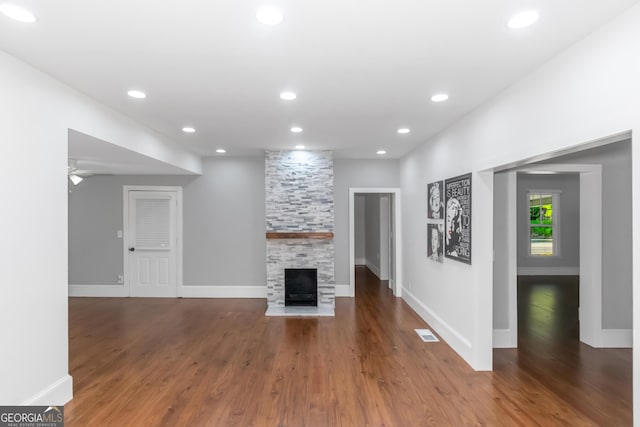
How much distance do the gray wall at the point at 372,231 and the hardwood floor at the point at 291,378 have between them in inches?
148

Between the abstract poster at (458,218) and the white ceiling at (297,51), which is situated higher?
the white ceiling at (297,51)

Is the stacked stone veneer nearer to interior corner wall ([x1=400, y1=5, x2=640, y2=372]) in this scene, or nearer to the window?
interior corner wall ([x1=400, y1=5, x2=640, y2=372])

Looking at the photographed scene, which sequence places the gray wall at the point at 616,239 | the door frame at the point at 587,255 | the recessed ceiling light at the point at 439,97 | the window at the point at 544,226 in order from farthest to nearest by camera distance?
1. the window at the point at 544,226
2. the gray wall at the point at 616,239
3. the door frame at the point at 587,255
4. the recessed ceiling light at the point at 439,97

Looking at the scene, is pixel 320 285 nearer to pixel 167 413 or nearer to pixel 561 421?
pixel 167 413

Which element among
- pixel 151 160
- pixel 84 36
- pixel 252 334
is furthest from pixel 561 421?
pixel 151 160

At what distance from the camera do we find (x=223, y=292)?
250 inches

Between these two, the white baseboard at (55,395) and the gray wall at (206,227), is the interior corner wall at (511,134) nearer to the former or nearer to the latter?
the gray wall at (206,227)

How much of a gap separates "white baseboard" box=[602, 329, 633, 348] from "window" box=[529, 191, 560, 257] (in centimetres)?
522

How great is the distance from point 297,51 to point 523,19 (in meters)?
1.30

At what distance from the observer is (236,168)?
636cm

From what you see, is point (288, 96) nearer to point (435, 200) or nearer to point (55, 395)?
point (435, 200)

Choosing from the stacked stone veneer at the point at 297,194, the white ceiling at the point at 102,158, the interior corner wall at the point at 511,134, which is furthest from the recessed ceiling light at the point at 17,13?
the stacked stone veneer at the point at 297,194

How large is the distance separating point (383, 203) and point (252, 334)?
4.36 metres

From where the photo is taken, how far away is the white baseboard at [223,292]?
634 centimetres
